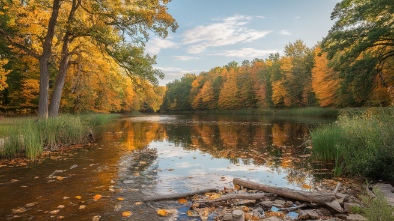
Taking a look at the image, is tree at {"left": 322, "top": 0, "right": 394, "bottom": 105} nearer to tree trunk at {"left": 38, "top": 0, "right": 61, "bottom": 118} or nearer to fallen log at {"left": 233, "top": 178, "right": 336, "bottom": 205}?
fallen log at {"left": 233, "top": 178, "right": 336, "bottom": 205}

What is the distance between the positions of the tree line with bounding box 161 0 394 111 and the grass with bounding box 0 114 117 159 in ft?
39.3

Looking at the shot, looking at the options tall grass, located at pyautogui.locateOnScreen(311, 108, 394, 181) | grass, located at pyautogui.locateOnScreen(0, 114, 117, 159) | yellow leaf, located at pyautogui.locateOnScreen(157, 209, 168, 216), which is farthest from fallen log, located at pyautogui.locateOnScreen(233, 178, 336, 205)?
grass, located at pyautogui.locateOnScreen(0, 114, 117, 159)

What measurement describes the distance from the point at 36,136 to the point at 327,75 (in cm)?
3823

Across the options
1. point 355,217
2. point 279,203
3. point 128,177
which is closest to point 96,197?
point 128,177

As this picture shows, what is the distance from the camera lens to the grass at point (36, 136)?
9544 mm

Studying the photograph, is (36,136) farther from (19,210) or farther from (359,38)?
(359,38)

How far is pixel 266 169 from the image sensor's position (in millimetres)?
8812

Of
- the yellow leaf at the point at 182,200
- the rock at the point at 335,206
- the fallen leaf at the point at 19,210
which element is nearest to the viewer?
the rock at the point at 335,206

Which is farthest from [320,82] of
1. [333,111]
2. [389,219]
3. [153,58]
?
[389,219]

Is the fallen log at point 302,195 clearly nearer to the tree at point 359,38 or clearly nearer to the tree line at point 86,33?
the tree line at point 86,33

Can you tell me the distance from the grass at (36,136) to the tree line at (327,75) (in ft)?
39.3

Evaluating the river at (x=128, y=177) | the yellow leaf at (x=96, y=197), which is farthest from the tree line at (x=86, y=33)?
the yellow leaf at (x=96, y=197)

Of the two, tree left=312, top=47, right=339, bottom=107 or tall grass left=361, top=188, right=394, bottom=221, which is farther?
tree left=312, top=47, right=339, bottom=107

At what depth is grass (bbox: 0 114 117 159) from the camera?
954 cm
